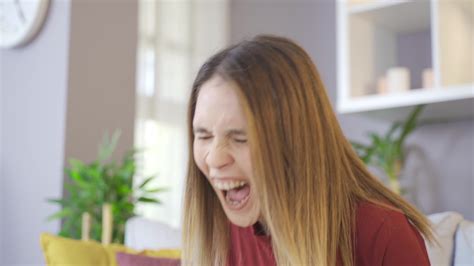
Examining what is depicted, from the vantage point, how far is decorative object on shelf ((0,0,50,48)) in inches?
119

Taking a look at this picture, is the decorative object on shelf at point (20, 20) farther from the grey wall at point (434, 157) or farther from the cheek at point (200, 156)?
the cheek at point (200, 156)

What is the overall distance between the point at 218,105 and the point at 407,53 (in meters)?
2.35

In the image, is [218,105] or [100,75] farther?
[100,75]

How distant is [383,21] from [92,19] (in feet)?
4.60

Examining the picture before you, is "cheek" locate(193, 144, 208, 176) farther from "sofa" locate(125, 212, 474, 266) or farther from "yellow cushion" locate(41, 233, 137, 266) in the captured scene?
"yellow cushion" locate(41, 233, 137, 266)

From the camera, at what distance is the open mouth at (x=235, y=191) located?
4.00 ft

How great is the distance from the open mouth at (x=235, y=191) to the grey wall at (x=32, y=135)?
68.5 inches

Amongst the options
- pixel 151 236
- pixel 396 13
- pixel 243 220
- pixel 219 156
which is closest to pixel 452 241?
pixel 243 220

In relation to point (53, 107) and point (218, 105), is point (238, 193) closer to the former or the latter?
point (218, 105)

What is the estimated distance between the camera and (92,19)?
120 inches

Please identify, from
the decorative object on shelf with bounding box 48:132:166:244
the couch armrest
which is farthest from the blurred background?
the couch armrest

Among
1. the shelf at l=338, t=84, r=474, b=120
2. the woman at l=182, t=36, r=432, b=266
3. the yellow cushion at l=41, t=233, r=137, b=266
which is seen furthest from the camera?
the shelf at l=338, t=84, r=474, b=120

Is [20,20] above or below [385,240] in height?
above

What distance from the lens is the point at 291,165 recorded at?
45.7 inches
